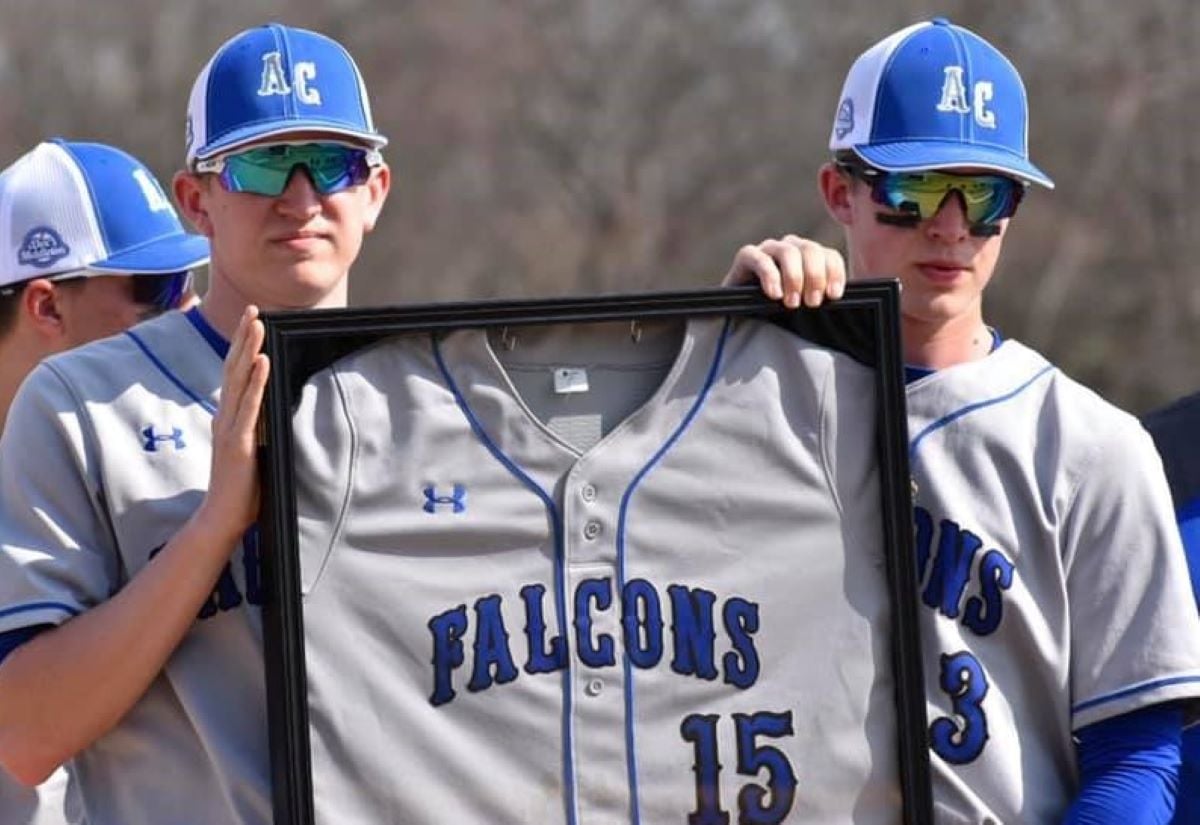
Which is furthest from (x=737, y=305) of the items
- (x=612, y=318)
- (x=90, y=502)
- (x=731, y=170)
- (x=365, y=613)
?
(x=731, y=170)

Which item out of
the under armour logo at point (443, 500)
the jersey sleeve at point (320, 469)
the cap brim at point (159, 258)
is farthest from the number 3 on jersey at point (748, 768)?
the cap brim at point (159, 258)

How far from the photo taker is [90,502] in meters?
3.73

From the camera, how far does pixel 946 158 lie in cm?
394

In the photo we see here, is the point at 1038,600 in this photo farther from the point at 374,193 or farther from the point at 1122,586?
the point at 374,193

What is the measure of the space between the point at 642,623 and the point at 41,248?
83.0 inches

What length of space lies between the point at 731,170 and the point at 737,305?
1215 cm

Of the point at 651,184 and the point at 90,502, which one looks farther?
the point at 651,184

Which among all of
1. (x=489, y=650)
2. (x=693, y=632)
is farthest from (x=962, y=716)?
(x=489, y=650)

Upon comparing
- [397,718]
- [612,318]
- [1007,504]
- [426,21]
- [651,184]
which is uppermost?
[426,21]

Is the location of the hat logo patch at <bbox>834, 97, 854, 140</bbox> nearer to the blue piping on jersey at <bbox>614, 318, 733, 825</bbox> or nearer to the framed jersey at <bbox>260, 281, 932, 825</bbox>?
the framed jersey at <bbox>260, 281, 932, 825</bbox>

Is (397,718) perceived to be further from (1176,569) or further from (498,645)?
(1176,569)

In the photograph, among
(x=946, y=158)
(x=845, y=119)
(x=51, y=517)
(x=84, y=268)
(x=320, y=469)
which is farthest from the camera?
(x=84, y=268)

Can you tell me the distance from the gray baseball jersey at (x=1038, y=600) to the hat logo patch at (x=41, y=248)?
6.88 feet

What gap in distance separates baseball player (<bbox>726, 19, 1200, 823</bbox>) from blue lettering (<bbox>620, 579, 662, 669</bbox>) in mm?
406
